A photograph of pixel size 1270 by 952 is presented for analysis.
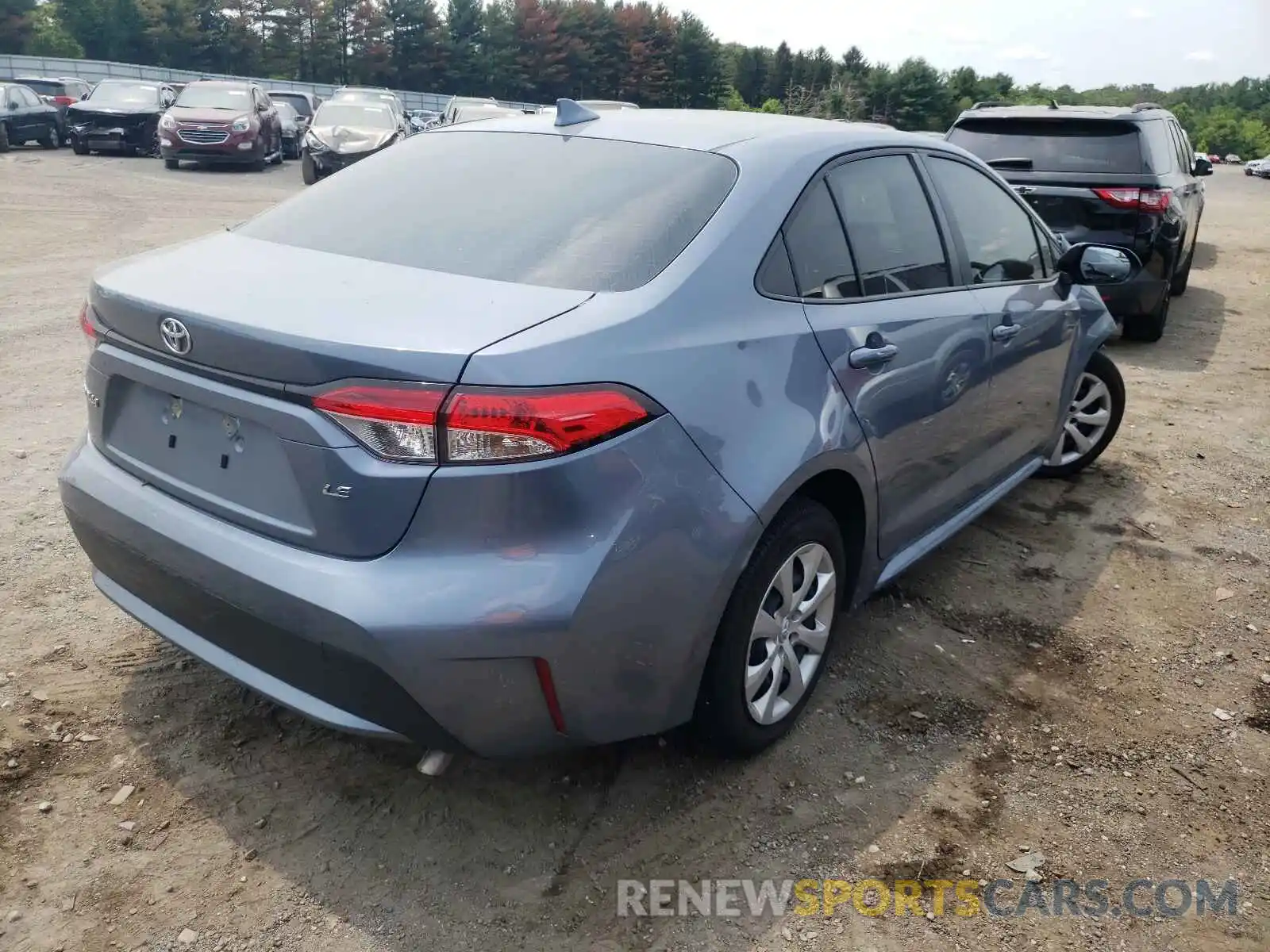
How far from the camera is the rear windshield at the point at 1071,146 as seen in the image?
25.4ft

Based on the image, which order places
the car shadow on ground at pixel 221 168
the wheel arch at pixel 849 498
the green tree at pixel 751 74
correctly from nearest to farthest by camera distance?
the wheel arch at pixel 849 498 → the car shadow on ground at pixel 221 168 → the green tree at pixel 751 74

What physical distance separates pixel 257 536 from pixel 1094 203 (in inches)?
285

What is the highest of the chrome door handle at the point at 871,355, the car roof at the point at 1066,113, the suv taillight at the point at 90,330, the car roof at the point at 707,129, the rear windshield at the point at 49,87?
the car roof at the point at 1066,113

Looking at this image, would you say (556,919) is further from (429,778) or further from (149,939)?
(149,939)

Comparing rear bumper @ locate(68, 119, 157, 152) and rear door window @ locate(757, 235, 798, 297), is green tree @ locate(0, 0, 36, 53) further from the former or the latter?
rear door window @ locate(757, 235, 798, 297)

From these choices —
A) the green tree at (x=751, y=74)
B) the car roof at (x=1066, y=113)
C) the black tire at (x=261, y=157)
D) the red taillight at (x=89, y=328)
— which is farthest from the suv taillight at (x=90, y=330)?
the green tree at (x=751, y=74)

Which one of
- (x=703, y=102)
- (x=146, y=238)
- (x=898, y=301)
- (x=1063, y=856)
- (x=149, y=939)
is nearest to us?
(x=149, y=939)

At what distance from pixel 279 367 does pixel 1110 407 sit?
4.32m

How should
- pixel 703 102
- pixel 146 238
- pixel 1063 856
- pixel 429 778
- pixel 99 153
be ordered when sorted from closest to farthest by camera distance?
pixel 1063 856, pixel 429 778, pixel 146 238, pixel 99 153, pixel 703 102

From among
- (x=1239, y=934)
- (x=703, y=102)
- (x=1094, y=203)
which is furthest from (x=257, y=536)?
(x=703, y=102)

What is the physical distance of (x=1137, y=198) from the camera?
7660 mm

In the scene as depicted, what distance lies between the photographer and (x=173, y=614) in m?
2.56

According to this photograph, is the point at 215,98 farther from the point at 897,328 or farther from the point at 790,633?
the point at 790,633

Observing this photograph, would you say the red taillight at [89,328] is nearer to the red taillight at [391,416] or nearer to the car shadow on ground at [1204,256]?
the red taillight at [391,416]
